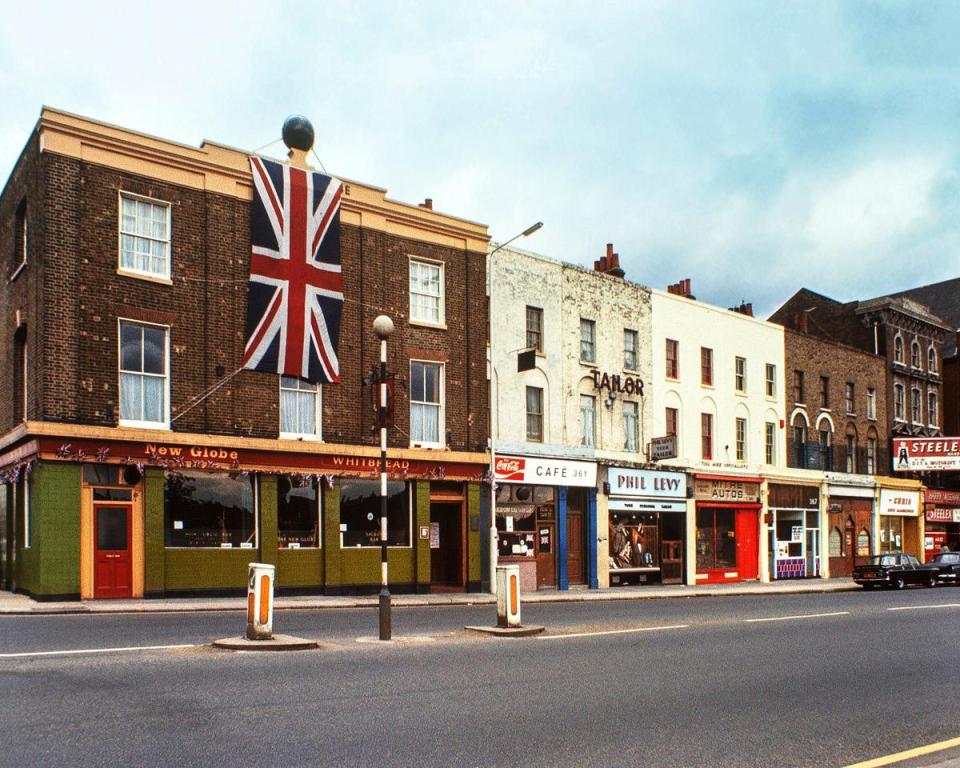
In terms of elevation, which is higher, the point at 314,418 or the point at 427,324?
the point at 427,324

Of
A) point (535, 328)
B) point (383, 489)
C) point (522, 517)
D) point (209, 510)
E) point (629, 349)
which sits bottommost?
point (522, 517)

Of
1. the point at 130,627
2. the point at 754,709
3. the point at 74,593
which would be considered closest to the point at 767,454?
the point at 74,593

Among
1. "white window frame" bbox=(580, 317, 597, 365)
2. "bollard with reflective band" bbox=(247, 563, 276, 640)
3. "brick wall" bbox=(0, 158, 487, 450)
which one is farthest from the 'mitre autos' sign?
"bollard with reflective band" bbox=(247, 563, 276, 640)

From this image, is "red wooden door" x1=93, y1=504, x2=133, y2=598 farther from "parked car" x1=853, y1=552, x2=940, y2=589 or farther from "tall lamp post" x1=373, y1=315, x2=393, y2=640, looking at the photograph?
"parked car" x1=853, y1=552, x2=940, y2=589

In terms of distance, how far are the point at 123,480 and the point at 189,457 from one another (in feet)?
5.31

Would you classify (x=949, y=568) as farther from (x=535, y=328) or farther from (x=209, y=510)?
(x=209, y=510)

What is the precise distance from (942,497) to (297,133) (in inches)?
1709

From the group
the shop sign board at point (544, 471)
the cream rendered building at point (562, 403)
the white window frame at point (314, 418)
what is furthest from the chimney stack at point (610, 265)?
the white window frame at point (314, 418)

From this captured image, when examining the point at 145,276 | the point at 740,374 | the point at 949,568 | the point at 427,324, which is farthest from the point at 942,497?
the point at 145,276

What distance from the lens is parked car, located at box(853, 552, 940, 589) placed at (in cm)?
3778

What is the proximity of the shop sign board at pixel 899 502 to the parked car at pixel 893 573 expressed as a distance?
12.9 meters

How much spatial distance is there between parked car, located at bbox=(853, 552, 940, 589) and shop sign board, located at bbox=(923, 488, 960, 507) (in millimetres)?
17607

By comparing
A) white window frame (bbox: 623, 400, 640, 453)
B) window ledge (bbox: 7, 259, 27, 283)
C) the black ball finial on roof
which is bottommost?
white window frame (bbox: 623, 400, 640, 453)

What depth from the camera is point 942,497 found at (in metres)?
56.8
